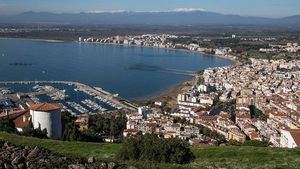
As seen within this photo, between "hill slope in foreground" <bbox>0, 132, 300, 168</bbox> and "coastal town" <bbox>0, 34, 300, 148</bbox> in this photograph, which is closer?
"hill slope in foreground" <bbox>0, 132, 300, 168</bbox>

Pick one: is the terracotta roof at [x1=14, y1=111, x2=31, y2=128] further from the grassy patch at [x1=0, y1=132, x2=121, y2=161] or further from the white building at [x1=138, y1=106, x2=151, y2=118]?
the white building at [x1=138, y1=106, x2=151, y2=118]

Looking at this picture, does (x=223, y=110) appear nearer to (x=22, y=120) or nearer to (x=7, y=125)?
(x=22, y=120)

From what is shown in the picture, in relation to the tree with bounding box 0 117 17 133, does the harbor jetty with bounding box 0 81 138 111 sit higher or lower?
lower

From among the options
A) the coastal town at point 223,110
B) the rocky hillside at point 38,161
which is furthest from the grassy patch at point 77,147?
the coastal town at point 223,110

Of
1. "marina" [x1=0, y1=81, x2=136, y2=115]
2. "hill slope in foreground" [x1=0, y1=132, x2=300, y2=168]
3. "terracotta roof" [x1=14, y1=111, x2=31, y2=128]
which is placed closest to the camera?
"hill slope in foreground" [x1=0, y1=132, x2=300, y2=168]

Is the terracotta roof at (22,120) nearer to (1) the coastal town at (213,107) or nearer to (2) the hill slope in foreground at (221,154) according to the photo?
(1) the coastal town at (213,107)

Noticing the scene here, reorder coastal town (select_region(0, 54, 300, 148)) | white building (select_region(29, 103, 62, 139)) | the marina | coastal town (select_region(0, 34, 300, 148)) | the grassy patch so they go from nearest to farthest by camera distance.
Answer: the grassy patch, white building (select_region(29, 103, 62, 139)), coastal town (select_region(0, 54, 300, 148)), coastal town (select_region(0, 34, 300, 148)), the marina

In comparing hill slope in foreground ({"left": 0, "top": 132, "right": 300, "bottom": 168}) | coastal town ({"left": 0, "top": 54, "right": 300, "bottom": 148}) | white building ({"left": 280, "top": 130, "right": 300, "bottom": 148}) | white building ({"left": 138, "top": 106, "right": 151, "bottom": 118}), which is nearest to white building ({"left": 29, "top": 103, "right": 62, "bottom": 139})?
coastal town ({"left": 0, "top": 54, "right": 300, "bottom": 148})
